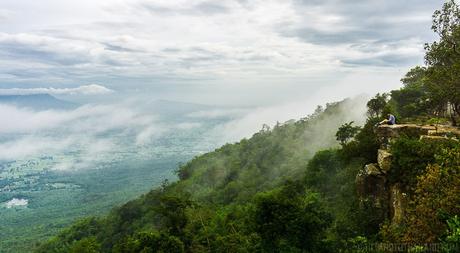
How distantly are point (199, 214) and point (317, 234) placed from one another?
20.1m

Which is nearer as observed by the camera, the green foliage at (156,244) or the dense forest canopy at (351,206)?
the dense forest canopy at (351,206)

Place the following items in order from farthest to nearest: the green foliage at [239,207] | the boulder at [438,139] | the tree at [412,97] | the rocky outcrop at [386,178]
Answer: the tree at [412,97] < the green foliage at [239,207] < the rocky outcrop at [386,178] < the boulder at [438,139]

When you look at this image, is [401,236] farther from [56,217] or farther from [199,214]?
[56,217]

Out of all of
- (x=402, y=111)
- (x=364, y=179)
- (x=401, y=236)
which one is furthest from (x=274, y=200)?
(x=402, y=111)

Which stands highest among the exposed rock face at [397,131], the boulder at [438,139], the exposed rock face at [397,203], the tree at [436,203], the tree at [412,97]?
the tree at [412,97]

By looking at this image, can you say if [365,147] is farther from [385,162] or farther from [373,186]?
[385,162]

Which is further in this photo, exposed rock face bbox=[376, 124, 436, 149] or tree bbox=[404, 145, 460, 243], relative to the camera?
exposed rock face bbox=[376, 124, 436, 149]

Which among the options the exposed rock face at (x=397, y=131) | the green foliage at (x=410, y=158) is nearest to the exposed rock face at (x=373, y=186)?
the green foliage at (x=410, y=158)

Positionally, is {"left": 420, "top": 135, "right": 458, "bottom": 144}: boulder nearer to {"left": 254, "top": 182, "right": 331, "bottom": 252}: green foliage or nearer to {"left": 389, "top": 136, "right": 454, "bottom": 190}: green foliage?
{"left": 389, "top": 136, "right": 454, "bottom": 190}: green foliage

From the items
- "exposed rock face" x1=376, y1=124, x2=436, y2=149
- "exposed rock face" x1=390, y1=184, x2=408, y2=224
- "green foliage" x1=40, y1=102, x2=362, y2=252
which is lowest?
"green foliage" x1=40, y1=102, x2=362, y2=252

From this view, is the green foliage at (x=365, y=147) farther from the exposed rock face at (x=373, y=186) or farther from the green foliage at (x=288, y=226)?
the green foliage at (x=288, y=226)

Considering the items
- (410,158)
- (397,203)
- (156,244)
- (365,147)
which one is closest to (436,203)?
(410,158)

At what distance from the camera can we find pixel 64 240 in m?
77.4

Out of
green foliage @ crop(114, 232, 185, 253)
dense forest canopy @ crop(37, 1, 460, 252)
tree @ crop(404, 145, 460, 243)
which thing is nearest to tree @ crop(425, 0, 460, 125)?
dense forest canopy @ crop(37, 1, 460, 252)
